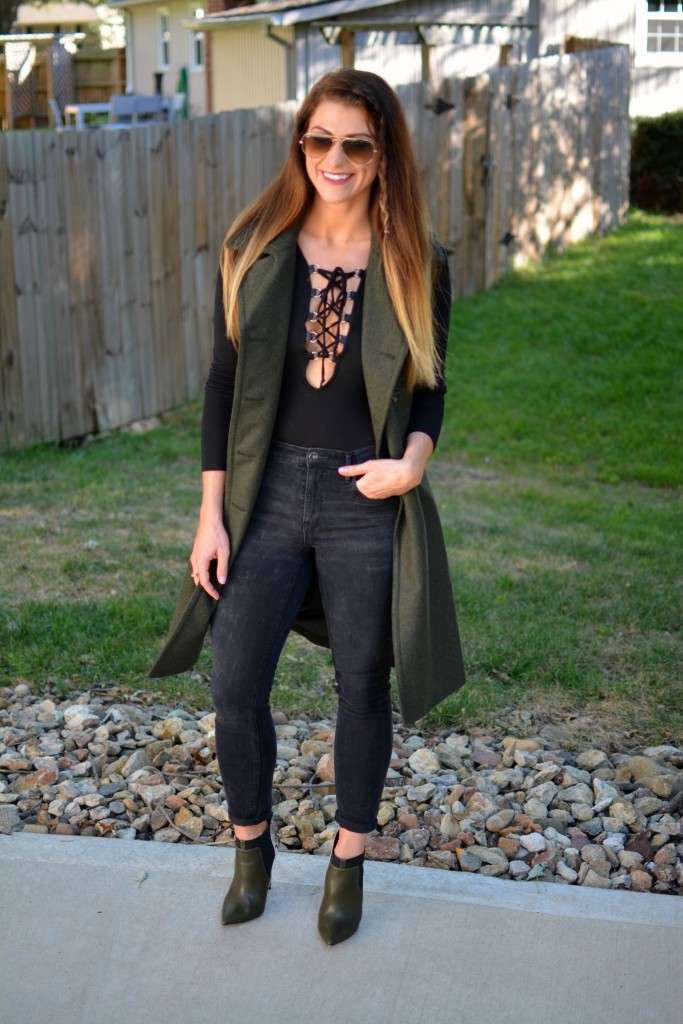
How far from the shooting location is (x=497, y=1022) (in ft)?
8.70

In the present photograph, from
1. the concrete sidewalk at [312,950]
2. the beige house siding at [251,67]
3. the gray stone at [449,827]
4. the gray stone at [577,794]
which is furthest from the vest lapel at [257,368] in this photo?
the beige house siding at [251,67]

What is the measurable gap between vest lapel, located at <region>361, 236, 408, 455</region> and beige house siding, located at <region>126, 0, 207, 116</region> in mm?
24589

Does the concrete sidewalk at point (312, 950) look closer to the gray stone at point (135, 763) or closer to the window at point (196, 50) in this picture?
the gray stone at point (135, 763)

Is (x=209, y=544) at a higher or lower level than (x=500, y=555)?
higher

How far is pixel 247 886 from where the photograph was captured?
2951mm

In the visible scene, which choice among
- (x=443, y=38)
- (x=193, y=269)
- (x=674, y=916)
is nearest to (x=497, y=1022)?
(x=674, y=916)

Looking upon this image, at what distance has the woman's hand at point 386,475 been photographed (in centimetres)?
276

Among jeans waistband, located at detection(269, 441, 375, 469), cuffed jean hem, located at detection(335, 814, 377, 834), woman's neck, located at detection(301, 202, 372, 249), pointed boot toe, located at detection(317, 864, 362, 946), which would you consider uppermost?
woman's neck, located at detection(301, 202, 372, 249)

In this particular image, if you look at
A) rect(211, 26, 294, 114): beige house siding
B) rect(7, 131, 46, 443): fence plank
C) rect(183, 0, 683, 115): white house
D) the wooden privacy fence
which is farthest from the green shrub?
rect(7, 131, 46, 443): fence plank

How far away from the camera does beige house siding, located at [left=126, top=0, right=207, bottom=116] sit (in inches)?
1037

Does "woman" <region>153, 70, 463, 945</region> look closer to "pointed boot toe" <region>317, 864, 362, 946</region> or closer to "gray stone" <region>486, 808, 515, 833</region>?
"pointed boot toe" <region>317, 864, 362, 946</region>

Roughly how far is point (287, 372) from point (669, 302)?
Result: 8.46 m

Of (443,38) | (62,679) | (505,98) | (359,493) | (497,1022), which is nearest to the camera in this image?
(497,1022)

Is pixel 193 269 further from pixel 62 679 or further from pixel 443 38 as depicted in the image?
pixel 443 38
